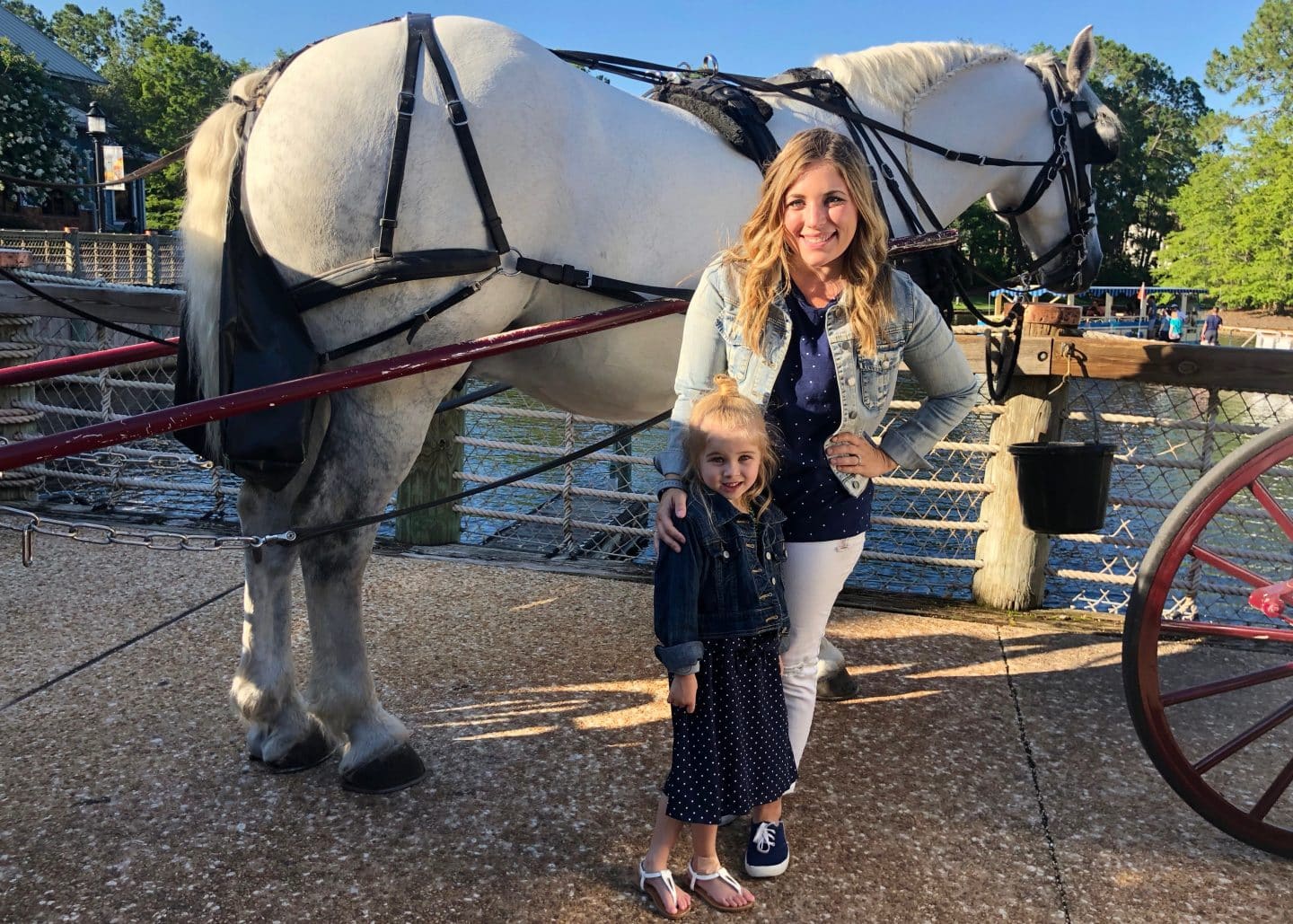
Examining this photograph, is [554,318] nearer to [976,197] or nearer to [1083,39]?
[976,197]

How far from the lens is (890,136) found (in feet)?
10.2

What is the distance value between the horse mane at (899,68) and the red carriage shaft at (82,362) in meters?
2.30

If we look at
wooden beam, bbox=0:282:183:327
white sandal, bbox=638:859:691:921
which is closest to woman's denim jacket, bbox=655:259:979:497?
white sandal, bbox=638:859:691:921

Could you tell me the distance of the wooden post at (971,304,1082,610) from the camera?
3785 millimetres

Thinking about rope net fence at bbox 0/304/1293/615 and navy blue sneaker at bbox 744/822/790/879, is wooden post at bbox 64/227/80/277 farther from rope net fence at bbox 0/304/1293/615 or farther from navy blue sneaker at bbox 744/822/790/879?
navy blue sneaker at bbox 744/822/790/879

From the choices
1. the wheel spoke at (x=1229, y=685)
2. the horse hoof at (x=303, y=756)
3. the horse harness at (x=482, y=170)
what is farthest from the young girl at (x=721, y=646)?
the horse hoof at (x=303, y=756)

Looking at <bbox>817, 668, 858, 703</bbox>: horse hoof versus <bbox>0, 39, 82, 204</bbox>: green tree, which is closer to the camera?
<bbox>817, 668, 858, 703</bbox>: horse hoof

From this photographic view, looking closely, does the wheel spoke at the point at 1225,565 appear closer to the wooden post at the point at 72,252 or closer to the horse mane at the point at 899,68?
the horse mane at the point at 899,68

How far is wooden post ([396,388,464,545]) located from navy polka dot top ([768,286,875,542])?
8.89 ft

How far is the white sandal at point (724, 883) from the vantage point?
2.01 m

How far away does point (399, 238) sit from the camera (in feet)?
7.08

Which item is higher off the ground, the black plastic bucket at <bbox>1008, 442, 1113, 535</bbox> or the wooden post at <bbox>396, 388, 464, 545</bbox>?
the black plastic bucket at <bbox>1008, 442, 1113, 535</bbox>

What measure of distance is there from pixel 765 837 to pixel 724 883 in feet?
0.51

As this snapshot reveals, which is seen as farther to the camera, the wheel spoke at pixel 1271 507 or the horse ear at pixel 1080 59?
the horse ear at pixel 1080 59
